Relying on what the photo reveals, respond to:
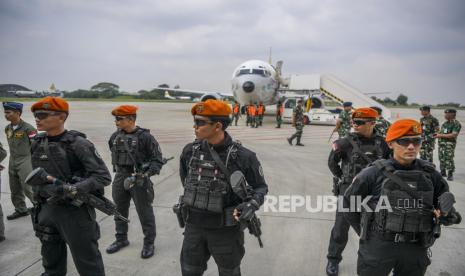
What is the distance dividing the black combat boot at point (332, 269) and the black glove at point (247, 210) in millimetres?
1846

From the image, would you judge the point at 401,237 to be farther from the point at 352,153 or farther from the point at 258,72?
the point at 258,72

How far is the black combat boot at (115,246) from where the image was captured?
163 inches

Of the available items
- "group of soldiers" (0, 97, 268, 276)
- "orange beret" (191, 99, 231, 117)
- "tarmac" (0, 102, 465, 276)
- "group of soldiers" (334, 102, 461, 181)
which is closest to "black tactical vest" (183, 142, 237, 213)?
"group of soldiers" (0, 97, 268, 276)

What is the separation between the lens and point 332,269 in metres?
3.73

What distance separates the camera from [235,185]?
238 cm

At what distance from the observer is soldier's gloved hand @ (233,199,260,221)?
7.92 ft

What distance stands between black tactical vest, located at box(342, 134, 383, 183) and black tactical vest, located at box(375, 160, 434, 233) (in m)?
1.17

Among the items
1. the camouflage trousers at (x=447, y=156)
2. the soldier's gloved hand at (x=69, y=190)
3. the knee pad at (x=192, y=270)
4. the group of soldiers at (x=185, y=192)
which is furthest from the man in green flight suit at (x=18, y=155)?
the camouflage trousers at (x=447, y=156)

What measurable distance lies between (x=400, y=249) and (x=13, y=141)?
557cm

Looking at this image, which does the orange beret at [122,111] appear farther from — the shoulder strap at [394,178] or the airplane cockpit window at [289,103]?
the airplane cockpit window at [289,103]

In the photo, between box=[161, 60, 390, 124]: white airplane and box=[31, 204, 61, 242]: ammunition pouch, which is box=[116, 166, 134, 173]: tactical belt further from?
box=[161, 60, 390, 124]: white airplane

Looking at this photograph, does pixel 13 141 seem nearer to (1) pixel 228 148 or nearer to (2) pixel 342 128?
(1) pixel 228 148

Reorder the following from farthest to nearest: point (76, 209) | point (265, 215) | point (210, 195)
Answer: point (265, 215), point (76, 209), point (210, 195)

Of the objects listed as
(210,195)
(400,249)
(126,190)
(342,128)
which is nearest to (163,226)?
(126,190)
